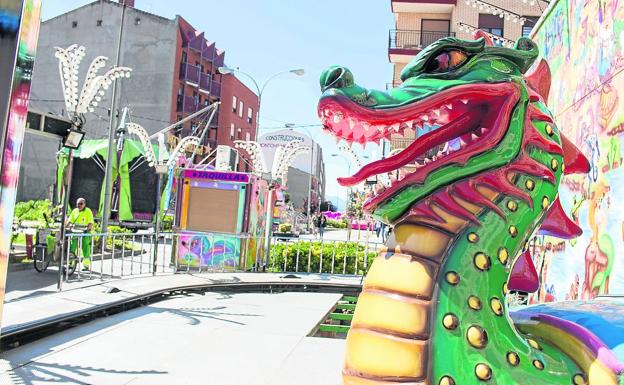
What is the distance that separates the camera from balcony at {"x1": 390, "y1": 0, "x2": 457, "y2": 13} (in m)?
24.5

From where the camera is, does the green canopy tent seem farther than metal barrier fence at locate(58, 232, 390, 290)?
Yes

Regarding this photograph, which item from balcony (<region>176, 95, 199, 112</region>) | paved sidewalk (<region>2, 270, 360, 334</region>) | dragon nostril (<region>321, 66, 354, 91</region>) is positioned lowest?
paved sidewalk (<region>2, 270, 360, 334</region>)

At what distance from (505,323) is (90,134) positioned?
34530mm

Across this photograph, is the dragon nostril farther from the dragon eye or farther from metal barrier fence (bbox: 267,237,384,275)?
metal barrier fence (bbox: 267,237,384,275)

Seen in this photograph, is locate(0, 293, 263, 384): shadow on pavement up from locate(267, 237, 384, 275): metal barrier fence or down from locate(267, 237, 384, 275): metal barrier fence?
down

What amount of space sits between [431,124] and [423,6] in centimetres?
2543

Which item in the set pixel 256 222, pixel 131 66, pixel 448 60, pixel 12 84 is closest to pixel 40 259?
pixel 256 222

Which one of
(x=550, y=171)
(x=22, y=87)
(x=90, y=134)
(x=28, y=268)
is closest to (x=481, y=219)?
(x=550, y=171)

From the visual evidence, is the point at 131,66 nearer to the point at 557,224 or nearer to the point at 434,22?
the point at 434,22

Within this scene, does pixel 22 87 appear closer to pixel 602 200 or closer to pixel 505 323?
pixel 505 323

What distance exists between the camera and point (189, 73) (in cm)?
3559

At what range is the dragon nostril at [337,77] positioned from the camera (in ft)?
5.11

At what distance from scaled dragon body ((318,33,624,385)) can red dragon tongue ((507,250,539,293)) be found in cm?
14

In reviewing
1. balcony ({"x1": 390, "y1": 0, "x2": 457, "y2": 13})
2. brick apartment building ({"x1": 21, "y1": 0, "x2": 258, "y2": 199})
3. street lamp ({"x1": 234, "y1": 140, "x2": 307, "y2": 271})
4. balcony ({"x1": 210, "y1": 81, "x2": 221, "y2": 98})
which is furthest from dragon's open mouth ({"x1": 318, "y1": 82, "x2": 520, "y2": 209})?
balcony ({"x1": 210, "y1": 81, "x2": 221, "y2": 98})
